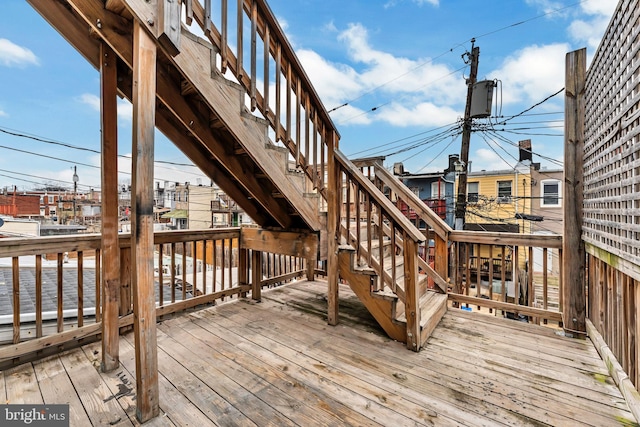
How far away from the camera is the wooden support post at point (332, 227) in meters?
2.68

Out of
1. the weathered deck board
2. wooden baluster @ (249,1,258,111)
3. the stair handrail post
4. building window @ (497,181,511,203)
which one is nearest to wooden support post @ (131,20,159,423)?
the weathered deck board

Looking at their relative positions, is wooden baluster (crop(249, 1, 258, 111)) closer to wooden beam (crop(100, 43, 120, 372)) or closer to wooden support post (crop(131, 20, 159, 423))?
wooden support post (crop(131, 20, 159, 423))

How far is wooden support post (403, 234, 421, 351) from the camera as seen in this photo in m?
2.16

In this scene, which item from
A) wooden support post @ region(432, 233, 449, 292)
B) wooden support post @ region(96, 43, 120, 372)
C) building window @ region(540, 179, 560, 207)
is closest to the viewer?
wooden support post @ region(96, 43, 120, 372)

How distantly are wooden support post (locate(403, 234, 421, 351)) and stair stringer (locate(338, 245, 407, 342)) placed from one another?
0.11 meters

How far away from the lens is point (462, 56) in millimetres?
6871

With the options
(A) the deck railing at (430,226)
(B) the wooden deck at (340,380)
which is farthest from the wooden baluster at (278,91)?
(B) the wooden deck at (340,380)

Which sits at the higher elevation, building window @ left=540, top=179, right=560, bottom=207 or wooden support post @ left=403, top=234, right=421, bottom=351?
building window @ left=540, top=179, right=560, bottom=207

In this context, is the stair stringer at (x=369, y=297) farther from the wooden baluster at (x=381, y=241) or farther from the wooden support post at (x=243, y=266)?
the wooden support post at (x=243, y=266)

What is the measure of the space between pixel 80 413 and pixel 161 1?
2.37 m

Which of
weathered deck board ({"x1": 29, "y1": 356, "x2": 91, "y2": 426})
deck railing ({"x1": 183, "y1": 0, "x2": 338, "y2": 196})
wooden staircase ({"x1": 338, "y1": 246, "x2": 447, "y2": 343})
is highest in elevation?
deck railing ({"x1": 183, "y1": 0, "x2": 338, "y2": 196})

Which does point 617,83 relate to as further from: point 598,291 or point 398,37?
point 398,37

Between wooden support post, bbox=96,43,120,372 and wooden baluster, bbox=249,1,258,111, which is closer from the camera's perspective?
wooden support post, bbox=96,43,120,372

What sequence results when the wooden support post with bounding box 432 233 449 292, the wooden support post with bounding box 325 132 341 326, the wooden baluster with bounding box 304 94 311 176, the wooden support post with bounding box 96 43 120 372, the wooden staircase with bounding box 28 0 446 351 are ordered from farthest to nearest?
1. the wooden support post with bounding box 432 233 449 292
2. the wooden support post with bounding box 325 132 341 326
3. the wooden baluster with bounding box 304 94 311 176
4. the wooden support post with bounding box 96 43 120 372
5. the wooden staircase with bounding box 28 0 446 351
